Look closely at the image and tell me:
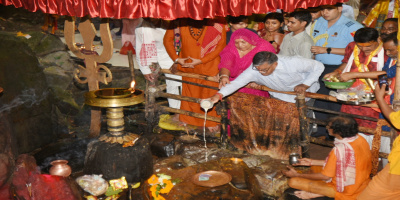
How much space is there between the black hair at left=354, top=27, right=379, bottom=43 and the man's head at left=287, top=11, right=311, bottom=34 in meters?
0.96

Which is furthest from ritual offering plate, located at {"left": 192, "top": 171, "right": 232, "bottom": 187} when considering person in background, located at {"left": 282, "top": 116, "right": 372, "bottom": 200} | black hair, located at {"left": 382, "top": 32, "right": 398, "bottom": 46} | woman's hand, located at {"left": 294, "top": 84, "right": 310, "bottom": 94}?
black hair, located at {"left": 382, "top": 32, "right": 398, "bottom": 46}

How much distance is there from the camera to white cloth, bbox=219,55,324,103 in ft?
16.5

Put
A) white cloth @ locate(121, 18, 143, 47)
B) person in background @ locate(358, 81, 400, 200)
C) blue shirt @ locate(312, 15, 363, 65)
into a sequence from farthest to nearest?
1. white cloth @ locate(121, 18, 143, 47)
2. blue shirt @ locate(312, 15, 363, 65)
3. person in background @ locate(358, 81, 400, 200)

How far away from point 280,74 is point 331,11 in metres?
1.22

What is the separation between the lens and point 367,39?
4.76 meters

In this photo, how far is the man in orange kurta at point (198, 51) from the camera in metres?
6.00

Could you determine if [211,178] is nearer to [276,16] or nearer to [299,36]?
[299,36]

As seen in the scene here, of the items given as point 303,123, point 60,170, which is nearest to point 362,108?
point 303,123

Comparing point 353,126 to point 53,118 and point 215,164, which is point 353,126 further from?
point 53,118

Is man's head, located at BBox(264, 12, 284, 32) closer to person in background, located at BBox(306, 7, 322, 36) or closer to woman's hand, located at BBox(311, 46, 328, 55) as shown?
person in background, located at BBox(306, 7, 322, 36)

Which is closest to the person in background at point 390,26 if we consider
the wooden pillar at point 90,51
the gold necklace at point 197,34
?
the gold necklace at point 197,34

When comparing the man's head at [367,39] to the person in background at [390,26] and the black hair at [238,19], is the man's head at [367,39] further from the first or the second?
the black hair at [238,19]

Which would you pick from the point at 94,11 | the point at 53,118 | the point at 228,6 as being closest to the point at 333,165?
the point at 228,6

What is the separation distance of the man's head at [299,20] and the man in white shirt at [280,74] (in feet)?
2.39
